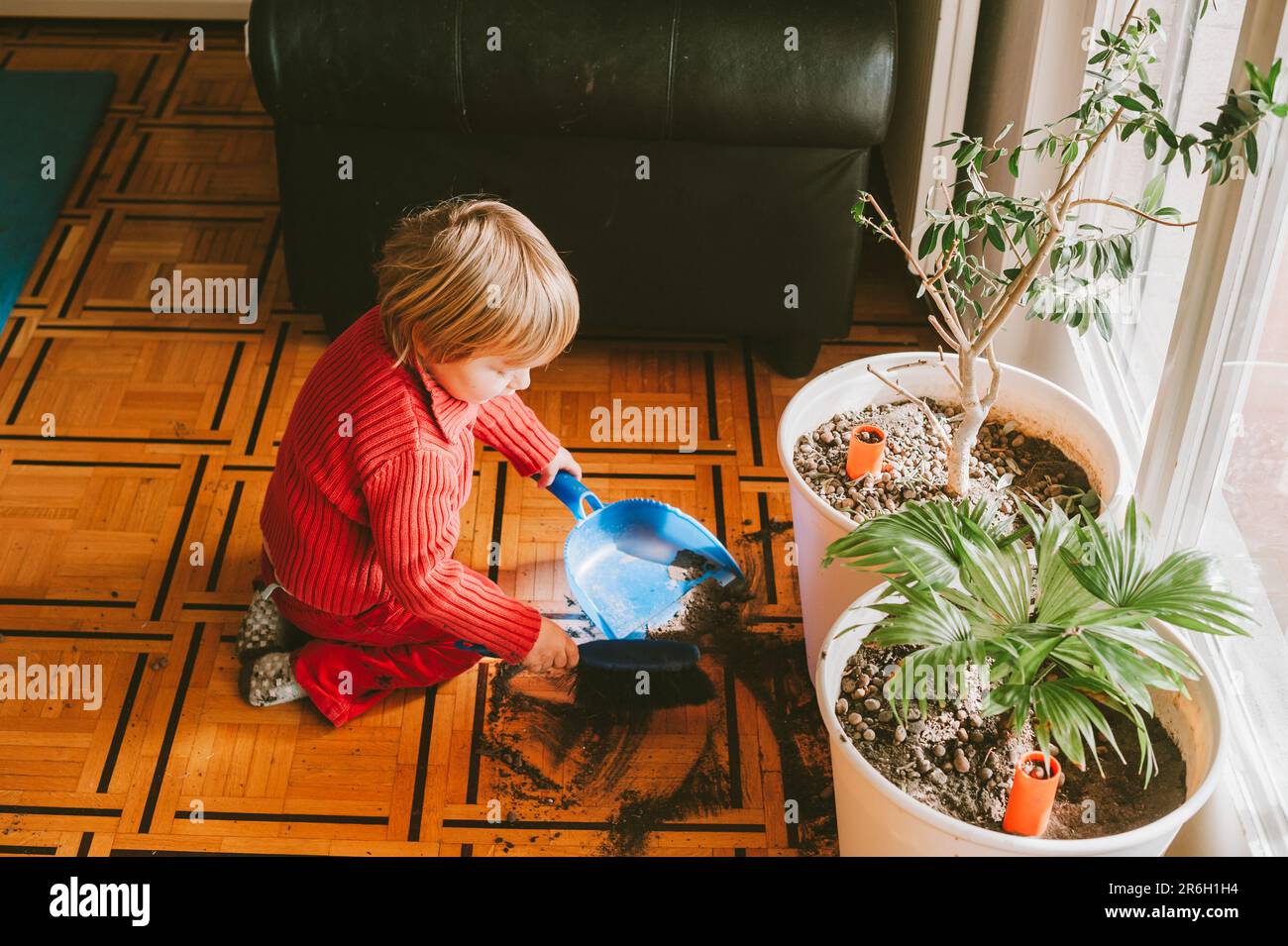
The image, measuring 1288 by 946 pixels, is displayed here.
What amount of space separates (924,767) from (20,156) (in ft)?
7.38

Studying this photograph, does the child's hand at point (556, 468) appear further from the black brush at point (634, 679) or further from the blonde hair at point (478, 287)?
the blonde hair at point (478, 287)

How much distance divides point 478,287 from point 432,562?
0.34m

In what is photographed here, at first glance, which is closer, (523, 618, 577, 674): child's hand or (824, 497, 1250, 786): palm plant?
(824, 497, 1250, 786): palm plant

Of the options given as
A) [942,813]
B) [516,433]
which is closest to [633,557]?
[516,433]

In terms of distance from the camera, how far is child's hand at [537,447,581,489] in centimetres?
171

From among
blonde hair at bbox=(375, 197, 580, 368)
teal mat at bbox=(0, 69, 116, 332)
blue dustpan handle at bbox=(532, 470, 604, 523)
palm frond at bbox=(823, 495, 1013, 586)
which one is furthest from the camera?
teal mat at bbox=(0, 69, 116, 332)

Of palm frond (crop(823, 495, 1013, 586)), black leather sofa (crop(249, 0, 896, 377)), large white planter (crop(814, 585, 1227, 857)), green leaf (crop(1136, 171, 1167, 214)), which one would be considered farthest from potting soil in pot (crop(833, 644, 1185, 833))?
black leather sofa (crop(249, 0, 896, 377))

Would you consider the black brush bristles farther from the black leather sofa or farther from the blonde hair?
the black leather sofa

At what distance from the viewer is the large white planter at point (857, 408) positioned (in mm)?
1425

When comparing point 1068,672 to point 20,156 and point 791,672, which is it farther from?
point 20,156

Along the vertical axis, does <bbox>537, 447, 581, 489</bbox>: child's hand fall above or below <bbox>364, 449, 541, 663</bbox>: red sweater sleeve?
above

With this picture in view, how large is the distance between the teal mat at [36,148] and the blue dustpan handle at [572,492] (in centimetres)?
113

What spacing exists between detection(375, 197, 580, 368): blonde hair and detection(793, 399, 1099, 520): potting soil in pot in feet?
1.25

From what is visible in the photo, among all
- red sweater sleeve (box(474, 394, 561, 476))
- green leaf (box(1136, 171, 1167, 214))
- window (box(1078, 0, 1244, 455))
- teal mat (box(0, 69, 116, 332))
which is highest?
teal mat (box(0, 69, 116, 332))
